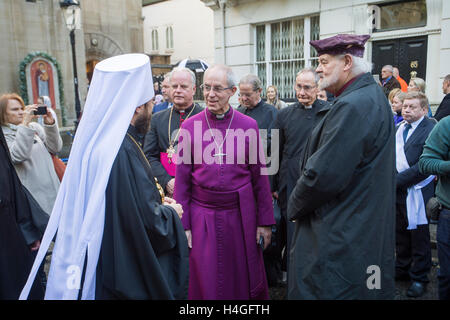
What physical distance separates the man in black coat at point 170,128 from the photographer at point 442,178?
2.43 m

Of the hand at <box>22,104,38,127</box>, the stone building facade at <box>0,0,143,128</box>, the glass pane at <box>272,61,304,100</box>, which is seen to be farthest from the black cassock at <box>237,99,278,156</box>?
the stone building facade at <box>0,0,143,128</box>

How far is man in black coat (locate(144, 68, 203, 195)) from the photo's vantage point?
4035 mm

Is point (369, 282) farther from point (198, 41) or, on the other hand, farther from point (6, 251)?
point (198, 41)

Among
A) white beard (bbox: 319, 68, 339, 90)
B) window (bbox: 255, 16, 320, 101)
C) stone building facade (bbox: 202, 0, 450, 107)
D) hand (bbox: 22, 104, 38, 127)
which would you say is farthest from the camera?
window (bbox: 255, 16, 320, 101)

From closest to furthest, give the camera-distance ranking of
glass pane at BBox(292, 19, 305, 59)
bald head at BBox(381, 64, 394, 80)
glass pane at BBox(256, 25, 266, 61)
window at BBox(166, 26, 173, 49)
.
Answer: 1. bald head at BBox(381, 64, 394, 80)
2. glass pane at BBox(292, 19, 305, 59)
3. glass pane at BBox(256, 25, 266, 61)
4. window at BBox(166, 26, 173, 49)

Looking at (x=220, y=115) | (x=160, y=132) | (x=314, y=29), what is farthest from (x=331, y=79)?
(x=314, y=29)

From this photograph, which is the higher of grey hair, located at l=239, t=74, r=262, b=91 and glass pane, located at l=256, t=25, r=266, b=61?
glass pane, located at l=256, t=25, r=266, b=61

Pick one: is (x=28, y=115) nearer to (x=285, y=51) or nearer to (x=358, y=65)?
(x=358, y=65)

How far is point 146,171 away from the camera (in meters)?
2.40

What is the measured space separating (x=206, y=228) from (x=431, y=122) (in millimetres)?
2830

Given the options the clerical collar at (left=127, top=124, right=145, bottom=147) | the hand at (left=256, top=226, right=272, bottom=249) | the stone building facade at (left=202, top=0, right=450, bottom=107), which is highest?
the stone building facade at (left=202, top=0, right=450, bottom=107)

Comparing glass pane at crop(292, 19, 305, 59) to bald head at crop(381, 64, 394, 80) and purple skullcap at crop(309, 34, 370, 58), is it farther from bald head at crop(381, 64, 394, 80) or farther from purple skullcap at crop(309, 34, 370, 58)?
purple skullcap at crop(309, 34, 370, 58)

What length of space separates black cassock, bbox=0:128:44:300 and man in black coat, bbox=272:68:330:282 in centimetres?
251

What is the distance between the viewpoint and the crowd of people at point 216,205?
2.15 m
